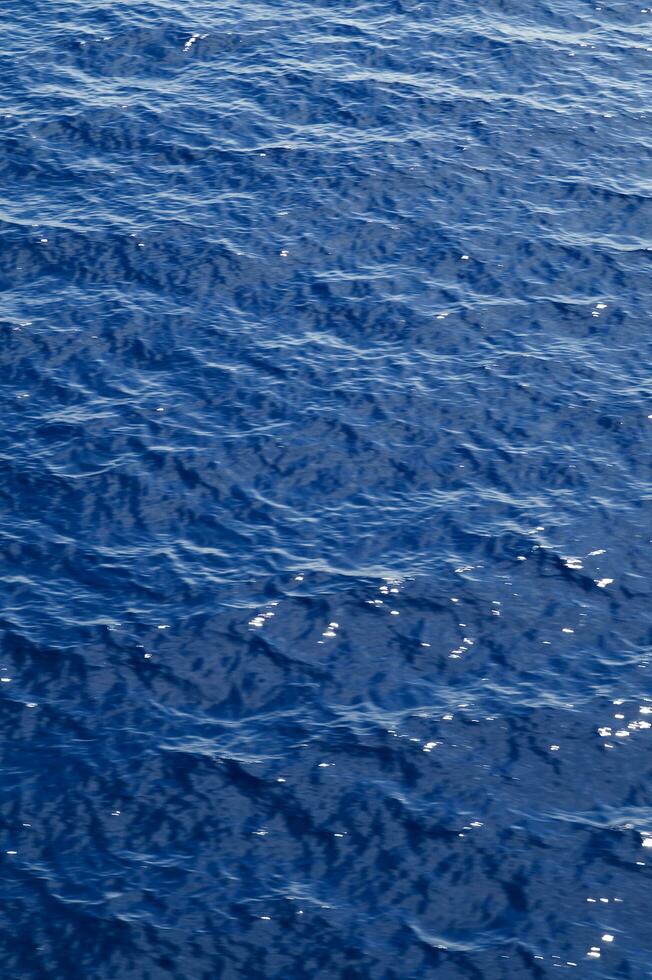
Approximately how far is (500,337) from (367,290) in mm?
8822

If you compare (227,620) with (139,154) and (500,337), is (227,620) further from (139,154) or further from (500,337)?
(139,154)

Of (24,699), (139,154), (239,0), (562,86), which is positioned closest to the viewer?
(24,699)

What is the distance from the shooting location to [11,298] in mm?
81750

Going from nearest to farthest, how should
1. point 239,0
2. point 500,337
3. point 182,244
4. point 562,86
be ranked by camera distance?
point 500,337, point 182,244, point 562,86, point 239,0

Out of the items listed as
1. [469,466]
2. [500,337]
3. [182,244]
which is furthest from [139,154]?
[469,466]

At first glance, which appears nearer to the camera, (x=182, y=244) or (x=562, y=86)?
(x=182, y=244)

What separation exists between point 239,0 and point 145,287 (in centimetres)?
3730

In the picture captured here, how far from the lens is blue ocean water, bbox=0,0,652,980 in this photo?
53656 millimetres

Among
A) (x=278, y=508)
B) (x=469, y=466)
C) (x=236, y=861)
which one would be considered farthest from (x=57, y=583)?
(x=469, y=466)

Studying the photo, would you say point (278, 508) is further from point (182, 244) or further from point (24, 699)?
point (182, 244)

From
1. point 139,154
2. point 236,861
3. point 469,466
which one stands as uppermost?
point 139,154

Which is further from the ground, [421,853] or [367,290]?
[367,290]

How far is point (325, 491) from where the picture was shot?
233 ft

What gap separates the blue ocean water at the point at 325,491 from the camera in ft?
176
